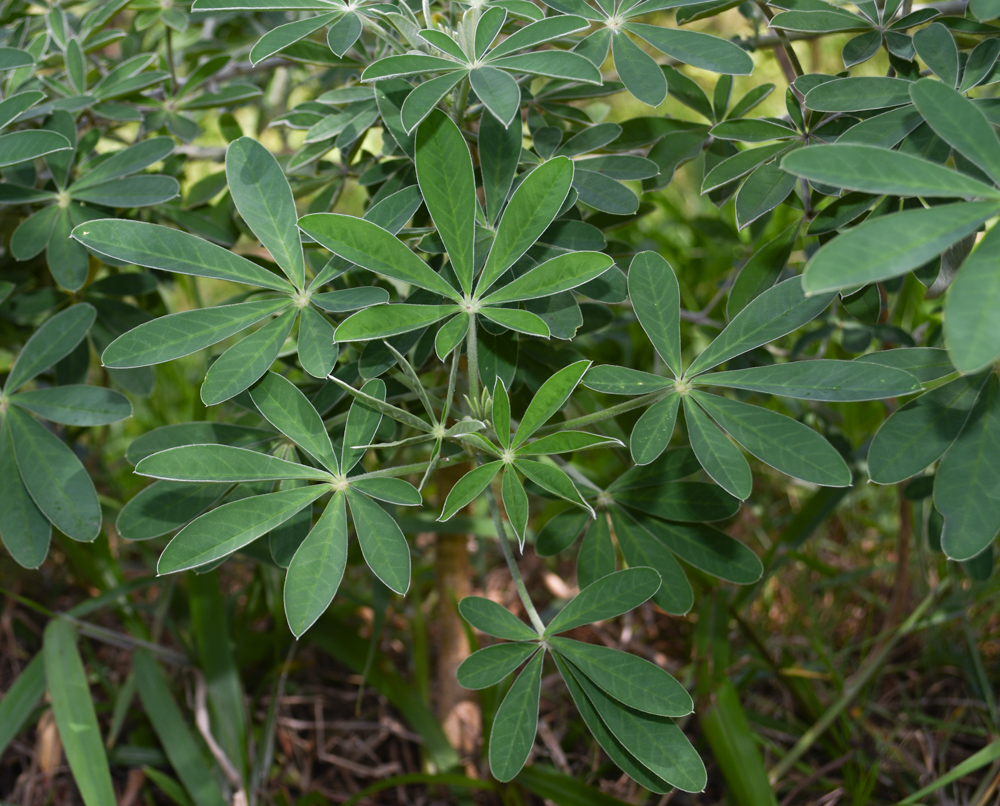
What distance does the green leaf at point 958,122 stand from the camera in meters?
0.51

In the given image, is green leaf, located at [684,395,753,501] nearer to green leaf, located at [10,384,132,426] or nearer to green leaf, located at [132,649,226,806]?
green leaf, located at [10,384,132,426]

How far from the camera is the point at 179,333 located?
26.7 inches

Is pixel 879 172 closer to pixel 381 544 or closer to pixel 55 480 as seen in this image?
pixel 381 544

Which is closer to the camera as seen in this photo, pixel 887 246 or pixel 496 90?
pixel 887 246

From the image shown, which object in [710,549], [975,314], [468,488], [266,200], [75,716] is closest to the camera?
[975,314]

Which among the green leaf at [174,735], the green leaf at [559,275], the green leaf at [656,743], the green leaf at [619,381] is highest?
the green leaf at [559,275]

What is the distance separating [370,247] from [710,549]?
1.57 feet

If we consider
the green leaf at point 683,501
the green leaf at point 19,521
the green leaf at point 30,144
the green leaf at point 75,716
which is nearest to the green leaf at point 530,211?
the green leaf at point 683,501

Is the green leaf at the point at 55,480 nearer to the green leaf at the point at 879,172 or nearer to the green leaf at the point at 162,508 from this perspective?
the green leaf at the point at 162,508

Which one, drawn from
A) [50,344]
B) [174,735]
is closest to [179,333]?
[50,344]

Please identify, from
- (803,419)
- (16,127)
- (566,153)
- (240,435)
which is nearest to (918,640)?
(803,419)

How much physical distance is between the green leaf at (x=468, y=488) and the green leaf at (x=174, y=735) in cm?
77

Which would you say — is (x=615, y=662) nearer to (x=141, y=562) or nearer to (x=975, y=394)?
(x=975, y=394)

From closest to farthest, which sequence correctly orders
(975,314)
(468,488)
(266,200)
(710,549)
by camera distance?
(975,314), (468,488), (266,200), (710,549)
